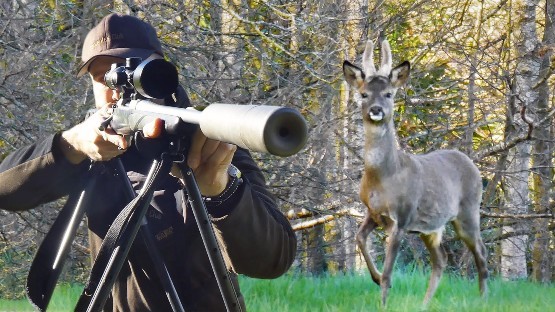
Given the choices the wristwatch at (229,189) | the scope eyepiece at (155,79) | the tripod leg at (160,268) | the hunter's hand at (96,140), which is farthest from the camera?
the tripod leg at (160,268)

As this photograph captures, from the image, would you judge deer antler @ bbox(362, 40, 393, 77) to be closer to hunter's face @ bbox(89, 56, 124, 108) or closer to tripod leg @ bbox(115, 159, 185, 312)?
hunter's face @ bbox(89, 56, 124, 108)

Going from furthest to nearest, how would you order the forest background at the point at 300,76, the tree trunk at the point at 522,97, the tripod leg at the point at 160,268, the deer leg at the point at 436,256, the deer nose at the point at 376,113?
1. the tree trunk at the point at 522,97
2. the forest background at the point at 300,76
3. the deer leg at the point at 436,256
4. the deer nose at the point at 376,113
5. the tripod leg at the point at 160,268

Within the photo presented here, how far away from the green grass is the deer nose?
0.92 meters

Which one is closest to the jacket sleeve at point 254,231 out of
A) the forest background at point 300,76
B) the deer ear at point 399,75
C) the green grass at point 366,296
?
the deer ear at point 399,75

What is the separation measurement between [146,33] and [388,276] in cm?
272

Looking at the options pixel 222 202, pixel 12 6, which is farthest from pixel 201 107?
pixel 12 6

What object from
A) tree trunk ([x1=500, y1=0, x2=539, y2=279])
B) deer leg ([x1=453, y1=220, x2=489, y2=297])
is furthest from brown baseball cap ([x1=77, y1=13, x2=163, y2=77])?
tree trunk ([x1=500, y1=0, x2=539, y2=279])

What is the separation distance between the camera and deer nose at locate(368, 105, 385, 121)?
4.68 metres

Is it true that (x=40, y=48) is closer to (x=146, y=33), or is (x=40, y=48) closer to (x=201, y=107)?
(x=146, y=33)

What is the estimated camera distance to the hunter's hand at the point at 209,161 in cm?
184

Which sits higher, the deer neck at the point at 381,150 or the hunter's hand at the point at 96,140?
the hunter's hand at the point at 96,140

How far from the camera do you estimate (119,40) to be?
258 cm

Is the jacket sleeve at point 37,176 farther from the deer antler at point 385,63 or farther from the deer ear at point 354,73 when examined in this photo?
the deer antler at point 385,63

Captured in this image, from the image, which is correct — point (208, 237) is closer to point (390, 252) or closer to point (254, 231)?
point (254, 231)
